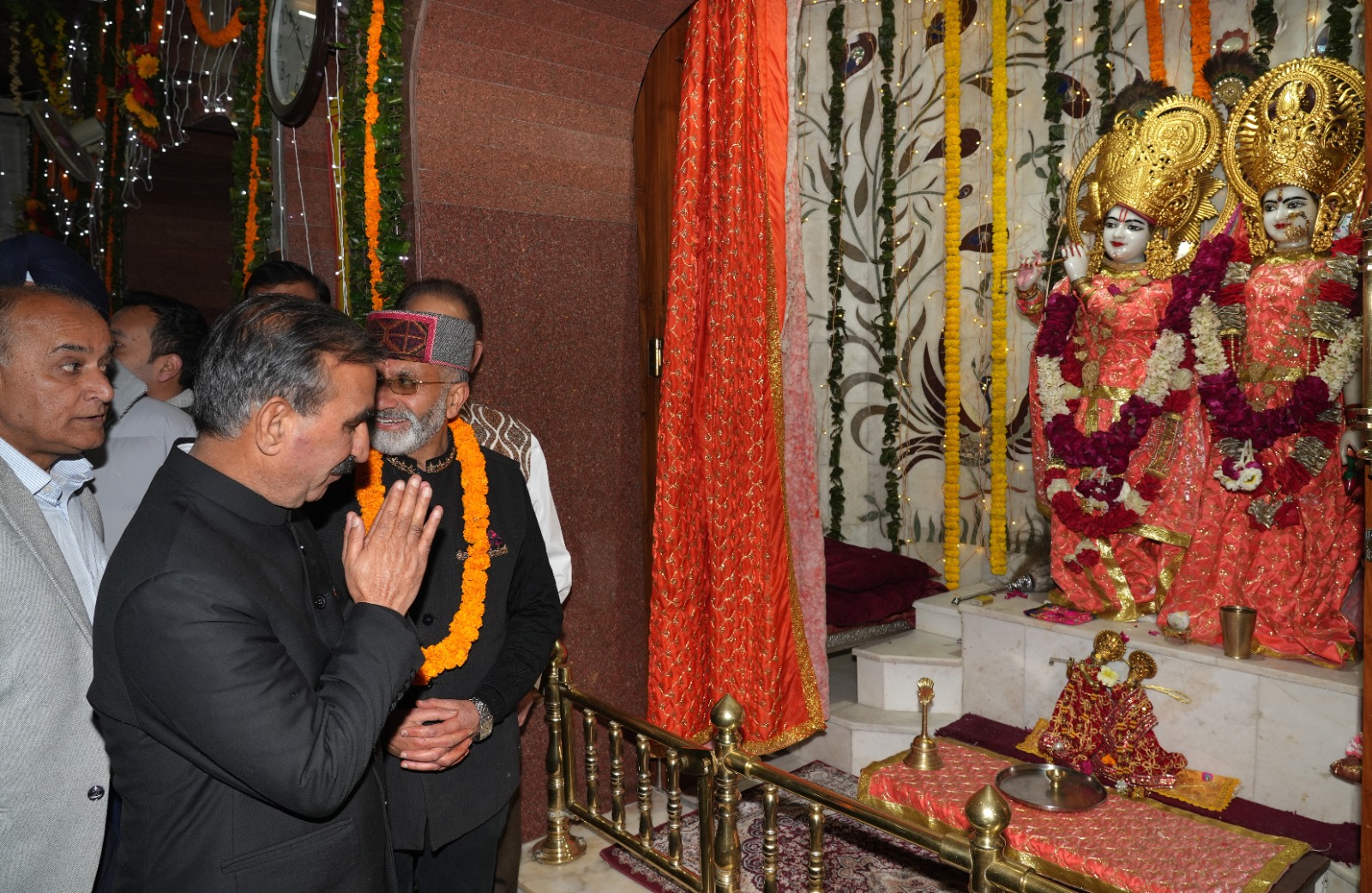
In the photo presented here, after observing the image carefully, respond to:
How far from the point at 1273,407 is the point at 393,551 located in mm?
4291

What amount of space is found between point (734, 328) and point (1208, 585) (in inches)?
Result: 110

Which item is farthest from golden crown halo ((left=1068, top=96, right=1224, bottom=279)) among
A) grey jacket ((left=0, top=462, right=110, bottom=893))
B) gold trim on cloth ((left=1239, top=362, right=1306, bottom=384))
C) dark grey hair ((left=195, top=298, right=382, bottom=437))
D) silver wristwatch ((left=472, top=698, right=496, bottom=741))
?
grey jacket ((left=0, top=462, right=110, bottom=893))

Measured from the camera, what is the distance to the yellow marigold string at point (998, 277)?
6.20 metres

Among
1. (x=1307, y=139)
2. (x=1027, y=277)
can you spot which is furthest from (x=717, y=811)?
(x=1307, y=139)

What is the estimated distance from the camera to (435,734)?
82.5 inches

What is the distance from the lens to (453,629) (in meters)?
2.30

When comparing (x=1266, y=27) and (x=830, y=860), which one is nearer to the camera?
(x=830, y=860)

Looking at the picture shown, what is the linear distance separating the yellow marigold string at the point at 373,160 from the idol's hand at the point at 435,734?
1.67 meters

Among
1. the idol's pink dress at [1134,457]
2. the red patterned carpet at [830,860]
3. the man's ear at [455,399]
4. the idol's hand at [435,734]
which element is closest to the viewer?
the idol's hand at [435,734]

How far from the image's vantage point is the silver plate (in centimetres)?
345

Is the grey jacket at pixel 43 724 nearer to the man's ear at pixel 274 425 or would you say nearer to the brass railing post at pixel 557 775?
the man's ear at pixel 274 425

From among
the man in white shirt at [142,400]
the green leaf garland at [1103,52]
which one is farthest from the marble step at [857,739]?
the green leaf garland at [1103,52]

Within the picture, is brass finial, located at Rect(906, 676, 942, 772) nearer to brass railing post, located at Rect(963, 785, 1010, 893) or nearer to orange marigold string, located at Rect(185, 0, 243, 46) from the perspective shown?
brass railing post, located at Rect(963, 785, 1010, 893)

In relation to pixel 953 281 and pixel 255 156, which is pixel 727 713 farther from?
pixel 953 281
